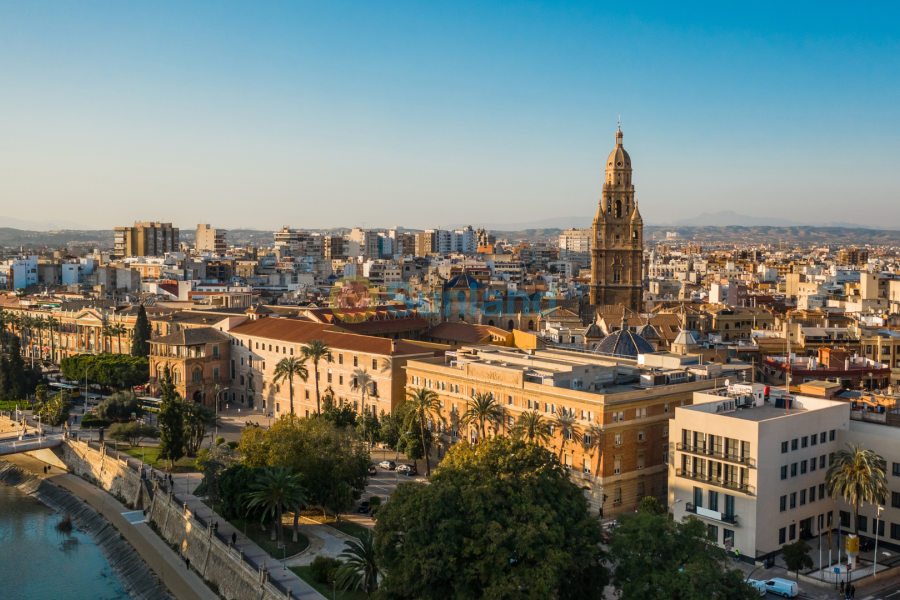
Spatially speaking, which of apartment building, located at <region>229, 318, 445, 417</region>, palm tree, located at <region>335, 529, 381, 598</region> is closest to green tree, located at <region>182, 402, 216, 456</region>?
apartment building, located at <region>229, 318, 445, 417</region>

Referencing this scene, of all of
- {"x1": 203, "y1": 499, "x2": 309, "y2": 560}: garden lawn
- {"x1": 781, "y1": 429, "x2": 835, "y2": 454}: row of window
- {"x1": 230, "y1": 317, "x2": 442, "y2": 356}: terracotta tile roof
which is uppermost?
{"x1": 230, "y1": 317, "x2": 442, "y2": 356}: terracotta tile roof

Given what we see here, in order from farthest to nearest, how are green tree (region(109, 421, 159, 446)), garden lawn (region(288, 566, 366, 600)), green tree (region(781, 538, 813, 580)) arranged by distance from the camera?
green tree (region(109, 421, 159, 446)), green tree (region(781, 538, 813, 580)), garden lawn (region(288, 566, 366, 600))

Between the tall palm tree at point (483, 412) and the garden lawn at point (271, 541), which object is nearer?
the garden lawn at point (271, 541)

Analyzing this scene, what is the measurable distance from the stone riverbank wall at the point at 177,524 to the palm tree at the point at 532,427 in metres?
19.0

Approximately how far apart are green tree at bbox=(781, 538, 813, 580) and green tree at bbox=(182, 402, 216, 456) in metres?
47.0

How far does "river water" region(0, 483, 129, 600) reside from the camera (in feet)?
169

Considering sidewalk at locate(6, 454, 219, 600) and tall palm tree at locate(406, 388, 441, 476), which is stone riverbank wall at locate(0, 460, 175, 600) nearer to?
sidewalk at locate(6, 454, 219, 600)

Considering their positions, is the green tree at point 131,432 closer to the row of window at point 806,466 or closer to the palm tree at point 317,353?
the palm tree at point 317,353

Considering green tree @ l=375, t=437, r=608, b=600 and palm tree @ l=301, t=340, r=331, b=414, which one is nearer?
green tree @ l=375, t=437, r=608, b=600

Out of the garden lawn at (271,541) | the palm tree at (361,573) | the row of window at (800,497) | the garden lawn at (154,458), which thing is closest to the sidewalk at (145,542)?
the garden lawn at (271,541)

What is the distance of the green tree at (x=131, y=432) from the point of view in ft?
240

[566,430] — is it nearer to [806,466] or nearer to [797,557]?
[806,466]

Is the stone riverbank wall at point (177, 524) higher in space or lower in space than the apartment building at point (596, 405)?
lower

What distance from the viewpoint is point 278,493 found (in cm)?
4894
